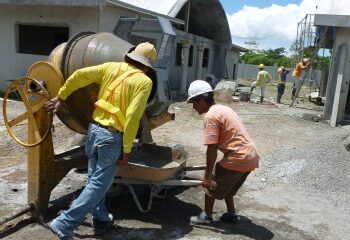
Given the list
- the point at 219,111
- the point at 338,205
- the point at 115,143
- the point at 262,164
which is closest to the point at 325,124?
the point at 262,164

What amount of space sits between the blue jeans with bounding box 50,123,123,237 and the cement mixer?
563mm

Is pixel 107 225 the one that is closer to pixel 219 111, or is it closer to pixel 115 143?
pixel 115 143

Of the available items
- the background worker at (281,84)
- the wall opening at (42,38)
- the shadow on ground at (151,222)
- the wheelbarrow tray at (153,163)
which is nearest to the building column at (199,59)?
the background worker at (281,84)

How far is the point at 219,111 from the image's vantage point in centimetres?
431

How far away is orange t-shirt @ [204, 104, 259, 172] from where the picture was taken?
4291mm

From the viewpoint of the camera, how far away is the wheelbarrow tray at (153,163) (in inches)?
176

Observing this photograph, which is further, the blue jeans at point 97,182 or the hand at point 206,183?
the hand at point 206,183

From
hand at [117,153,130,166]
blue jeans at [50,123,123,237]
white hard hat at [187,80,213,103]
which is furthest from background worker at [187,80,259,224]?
blue jeans at [50,123,123,237]

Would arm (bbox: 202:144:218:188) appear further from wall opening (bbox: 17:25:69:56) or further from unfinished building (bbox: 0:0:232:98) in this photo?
wall opening (bbox: 17:25:69:56)

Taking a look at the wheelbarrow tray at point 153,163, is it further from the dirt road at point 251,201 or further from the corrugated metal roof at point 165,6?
the corrugated metal roof at point 165,6

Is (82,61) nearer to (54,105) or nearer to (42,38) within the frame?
(54,105)

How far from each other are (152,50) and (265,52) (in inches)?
2944

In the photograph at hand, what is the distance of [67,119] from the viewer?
487cm

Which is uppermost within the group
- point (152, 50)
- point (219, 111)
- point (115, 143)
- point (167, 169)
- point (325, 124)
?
point (152, 50)
